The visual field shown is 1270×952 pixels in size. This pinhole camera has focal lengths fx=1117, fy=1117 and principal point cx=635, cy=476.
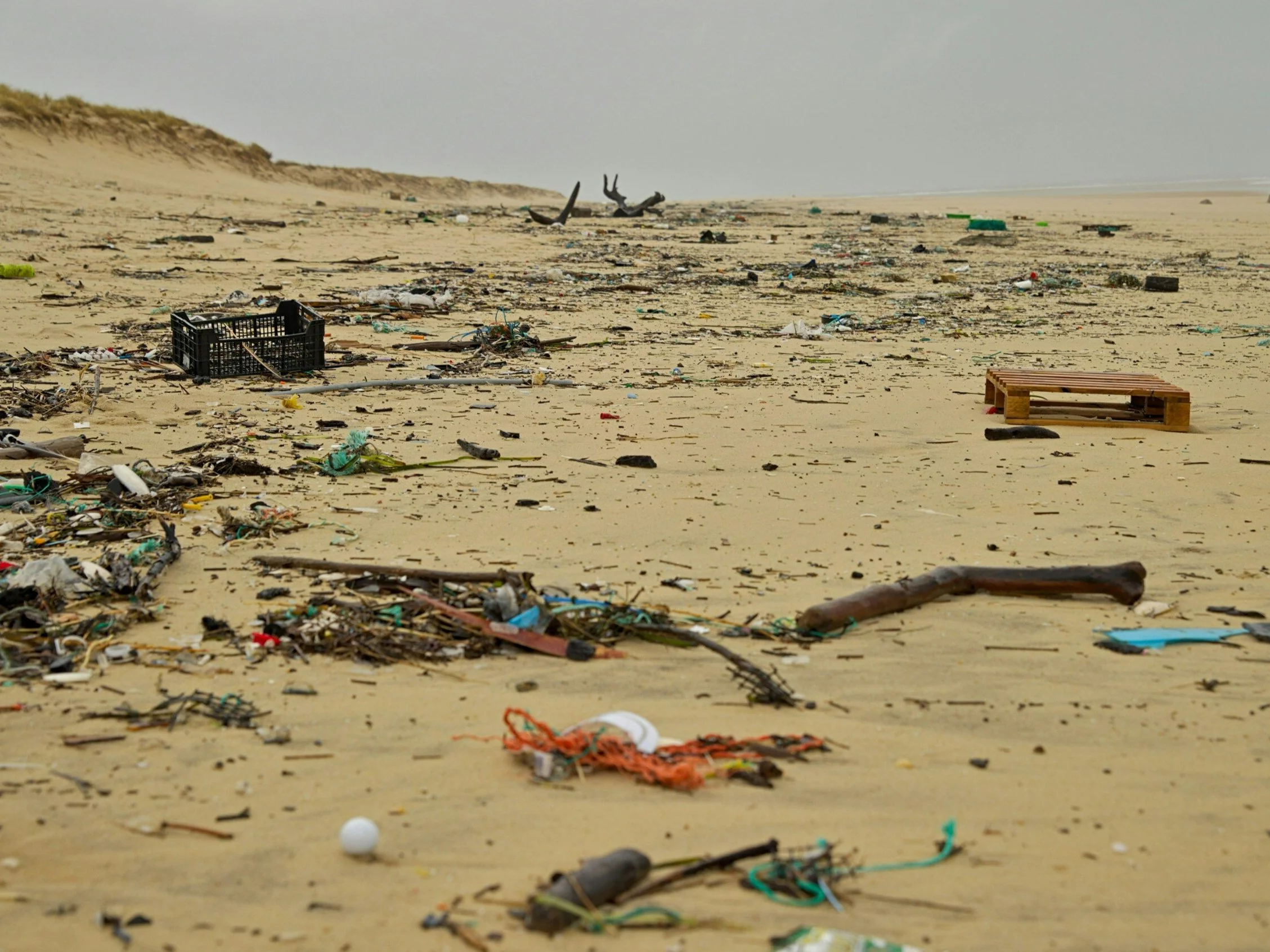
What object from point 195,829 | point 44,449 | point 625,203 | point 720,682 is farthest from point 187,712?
point 625,203

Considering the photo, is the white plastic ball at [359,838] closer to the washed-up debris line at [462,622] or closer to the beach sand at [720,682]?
the beach sand at [720,682]

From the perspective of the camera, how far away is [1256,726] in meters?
3.06

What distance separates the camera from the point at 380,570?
3.83 metres

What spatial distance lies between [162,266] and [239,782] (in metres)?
11.4

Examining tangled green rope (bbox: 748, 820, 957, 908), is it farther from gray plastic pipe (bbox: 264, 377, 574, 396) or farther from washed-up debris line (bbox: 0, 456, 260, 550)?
gray plastic pipe (bbox: 264, 377, 574, 396)

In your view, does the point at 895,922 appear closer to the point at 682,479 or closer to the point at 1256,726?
the point at 1256,726

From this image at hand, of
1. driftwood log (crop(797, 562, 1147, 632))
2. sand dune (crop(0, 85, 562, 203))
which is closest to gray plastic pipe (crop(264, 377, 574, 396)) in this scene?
driftwood log (crop(797, 562, 1147, 632))

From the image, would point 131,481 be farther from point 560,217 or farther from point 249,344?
point 560,217

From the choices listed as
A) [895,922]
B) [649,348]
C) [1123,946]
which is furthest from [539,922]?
[649,348]

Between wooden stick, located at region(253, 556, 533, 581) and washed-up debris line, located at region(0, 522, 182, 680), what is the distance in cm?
38

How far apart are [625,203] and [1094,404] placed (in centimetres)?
2187

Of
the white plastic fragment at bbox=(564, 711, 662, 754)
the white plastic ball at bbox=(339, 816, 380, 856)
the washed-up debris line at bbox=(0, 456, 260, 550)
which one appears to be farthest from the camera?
the washed-up debris line at bbox=(0, 456, 260, 550)

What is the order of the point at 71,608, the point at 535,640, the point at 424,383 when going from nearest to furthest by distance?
1. the point at 535,640
2. the point at 71,608
3. the point at 424,383

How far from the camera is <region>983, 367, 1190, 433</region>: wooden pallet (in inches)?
260
